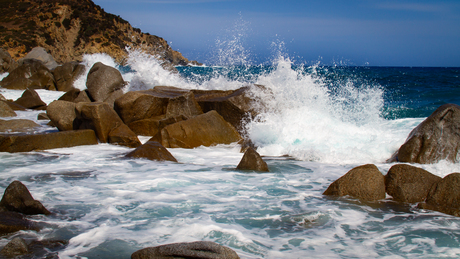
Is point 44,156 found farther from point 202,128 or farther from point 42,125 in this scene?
point 42,125

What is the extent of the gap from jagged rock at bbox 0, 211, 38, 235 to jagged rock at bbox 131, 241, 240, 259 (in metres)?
1.24

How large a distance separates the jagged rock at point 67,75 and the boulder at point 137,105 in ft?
30.8

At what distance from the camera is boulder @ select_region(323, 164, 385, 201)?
384 cm

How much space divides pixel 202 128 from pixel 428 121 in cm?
400

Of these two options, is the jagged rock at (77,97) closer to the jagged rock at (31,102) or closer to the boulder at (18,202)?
the jagged rock at (31,102)

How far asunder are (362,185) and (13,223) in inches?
138

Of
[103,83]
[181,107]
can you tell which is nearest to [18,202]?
[181,107]

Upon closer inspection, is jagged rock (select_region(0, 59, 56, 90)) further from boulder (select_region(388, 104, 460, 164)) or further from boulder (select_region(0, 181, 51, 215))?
boulder (select_region(388, 104, 460, 164))

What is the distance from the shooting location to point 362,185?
3.88 meters

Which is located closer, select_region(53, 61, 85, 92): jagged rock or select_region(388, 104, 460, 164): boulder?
select_region(388, 104, 460, 164): boulder

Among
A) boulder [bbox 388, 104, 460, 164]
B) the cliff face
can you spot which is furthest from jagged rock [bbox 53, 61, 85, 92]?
the cliff face

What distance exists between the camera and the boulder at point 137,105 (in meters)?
7.79

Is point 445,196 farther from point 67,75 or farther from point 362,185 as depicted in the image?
point 67,75

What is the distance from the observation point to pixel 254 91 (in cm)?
786
